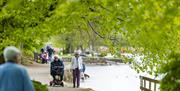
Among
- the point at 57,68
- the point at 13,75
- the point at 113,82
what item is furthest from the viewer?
the point at 113,82

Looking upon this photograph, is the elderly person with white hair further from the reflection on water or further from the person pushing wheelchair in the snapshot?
the reflection on water

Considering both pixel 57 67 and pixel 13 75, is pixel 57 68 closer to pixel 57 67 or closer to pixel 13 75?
pixel 57 67

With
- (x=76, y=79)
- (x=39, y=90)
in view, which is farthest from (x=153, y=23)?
(x=76, y=79)

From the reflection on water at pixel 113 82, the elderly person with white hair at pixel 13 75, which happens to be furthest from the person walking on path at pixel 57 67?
the elderly person with white hair at pixel 13 75

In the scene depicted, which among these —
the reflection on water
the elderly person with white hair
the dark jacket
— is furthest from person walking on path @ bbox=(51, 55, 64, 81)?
the elderly person with white hair

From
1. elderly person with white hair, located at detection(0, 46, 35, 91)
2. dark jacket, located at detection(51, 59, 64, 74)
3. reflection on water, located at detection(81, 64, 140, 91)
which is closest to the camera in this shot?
elderly person with white hair, located at detection(0, 46, 35, 91)

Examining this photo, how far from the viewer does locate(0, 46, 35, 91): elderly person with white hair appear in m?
9.03

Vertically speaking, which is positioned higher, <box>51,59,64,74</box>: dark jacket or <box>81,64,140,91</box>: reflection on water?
<box>51,59,64,74</box>: dark jacket

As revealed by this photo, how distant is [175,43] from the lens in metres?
15.3

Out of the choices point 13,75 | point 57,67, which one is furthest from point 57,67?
point 13,75

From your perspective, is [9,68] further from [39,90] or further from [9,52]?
[39,90]

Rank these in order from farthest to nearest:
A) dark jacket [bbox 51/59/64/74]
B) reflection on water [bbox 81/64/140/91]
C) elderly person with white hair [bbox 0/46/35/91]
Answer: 1. reflection on water [bbox 81/64/140/91]
2. dark jacket [bbox 51/59/64/74]
3. elderly person with white hair [bbox 0/46/35/91]

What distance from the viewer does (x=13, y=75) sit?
29.6ft

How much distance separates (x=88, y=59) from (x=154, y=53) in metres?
41.8
